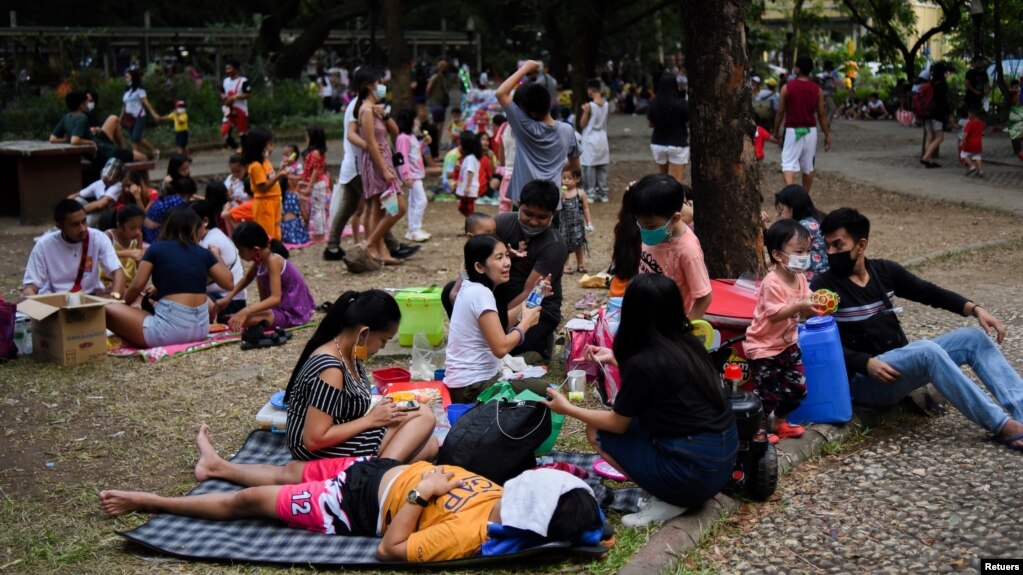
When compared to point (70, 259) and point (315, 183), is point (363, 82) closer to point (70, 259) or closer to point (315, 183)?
point (315, 183)

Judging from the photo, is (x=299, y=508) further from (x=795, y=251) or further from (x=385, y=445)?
(x=795, y=251)

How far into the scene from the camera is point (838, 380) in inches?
210

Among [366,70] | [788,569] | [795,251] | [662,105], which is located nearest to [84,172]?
[366,70]

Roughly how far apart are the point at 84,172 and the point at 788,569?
12.7 m

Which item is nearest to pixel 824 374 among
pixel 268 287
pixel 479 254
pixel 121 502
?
pixel 479 254

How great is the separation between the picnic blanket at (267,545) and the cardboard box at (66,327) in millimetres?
2984

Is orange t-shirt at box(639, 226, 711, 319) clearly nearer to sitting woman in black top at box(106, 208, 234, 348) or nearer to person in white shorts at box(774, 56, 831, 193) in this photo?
sitting woman in black top at box(106, 208, 234, 348)

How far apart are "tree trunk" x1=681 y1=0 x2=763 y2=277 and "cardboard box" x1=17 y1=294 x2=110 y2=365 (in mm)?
4317

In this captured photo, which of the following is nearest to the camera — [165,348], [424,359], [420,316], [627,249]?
[424,359]

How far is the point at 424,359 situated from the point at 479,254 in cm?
145

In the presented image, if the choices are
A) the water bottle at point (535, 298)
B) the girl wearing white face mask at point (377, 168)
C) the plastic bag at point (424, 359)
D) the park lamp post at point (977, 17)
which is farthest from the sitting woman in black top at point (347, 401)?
the park lamp post at point (977, 17)

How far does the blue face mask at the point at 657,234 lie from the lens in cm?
550

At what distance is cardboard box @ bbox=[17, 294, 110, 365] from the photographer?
7.18m

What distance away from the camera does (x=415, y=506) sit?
411 cm
